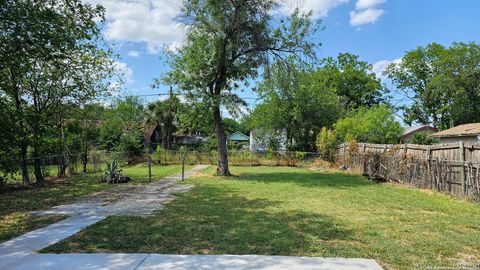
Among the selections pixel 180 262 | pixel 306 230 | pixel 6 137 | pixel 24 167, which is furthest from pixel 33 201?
pixel 306 230

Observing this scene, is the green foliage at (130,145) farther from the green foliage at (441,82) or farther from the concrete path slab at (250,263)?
the green foliage at (441,82)

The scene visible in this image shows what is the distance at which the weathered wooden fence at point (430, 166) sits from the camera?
10.8 m

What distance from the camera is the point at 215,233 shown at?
636cm

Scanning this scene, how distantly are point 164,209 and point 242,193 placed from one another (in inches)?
147

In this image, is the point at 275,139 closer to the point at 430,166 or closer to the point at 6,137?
the point at 430,166

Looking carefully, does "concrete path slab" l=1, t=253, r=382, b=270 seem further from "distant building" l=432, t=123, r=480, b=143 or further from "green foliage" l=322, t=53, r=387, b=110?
"green foliage" l=322, t=53, r=387, b=110

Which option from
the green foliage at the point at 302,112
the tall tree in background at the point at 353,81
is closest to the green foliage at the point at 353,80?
the tall tree in background at the point at 353,81

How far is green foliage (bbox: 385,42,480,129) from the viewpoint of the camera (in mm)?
39312

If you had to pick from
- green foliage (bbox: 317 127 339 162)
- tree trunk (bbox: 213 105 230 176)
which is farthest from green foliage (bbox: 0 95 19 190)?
green foliage (bbox: 317 127 339 162)

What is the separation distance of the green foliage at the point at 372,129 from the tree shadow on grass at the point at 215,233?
20.1 metres

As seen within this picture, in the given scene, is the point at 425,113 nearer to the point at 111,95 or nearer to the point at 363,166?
the point at 363,166

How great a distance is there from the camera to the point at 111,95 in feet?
59.8

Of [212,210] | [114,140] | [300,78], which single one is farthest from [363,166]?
[114,140]

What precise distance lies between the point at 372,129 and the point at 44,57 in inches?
927
